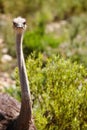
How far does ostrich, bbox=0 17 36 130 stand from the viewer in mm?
4659

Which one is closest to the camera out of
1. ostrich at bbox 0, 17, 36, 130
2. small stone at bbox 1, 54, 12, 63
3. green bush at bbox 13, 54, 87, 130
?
ostrich at bbox 0, 17, 36, 130

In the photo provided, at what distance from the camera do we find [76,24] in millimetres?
12289

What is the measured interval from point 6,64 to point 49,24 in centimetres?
502

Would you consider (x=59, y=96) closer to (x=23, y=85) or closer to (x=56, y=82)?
(x=56, y=82)

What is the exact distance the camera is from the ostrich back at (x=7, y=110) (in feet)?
15.9

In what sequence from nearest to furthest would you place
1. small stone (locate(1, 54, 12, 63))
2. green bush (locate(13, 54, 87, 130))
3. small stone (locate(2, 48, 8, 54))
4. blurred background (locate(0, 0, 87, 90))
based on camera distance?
green bush (locate(13, 54, 87, 130)) < blurred background (locate(0, 0, 87, 90)) < small stone (locate(1, 54, 12, 63)) < small stone (locate(2, 48, 8, 54))

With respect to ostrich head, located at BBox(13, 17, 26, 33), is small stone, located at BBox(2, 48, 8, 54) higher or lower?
lower

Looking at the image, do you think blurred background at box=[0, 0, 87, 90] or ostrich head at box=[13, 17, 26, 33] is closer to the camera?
ostrich head at box=[13, 17, 26, 33]

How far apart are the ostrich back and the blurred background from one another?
1805mm

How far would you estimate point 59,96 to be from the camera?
5371 millimetres

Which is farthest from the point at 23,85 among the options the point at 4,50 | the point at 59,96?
the point at 4,50

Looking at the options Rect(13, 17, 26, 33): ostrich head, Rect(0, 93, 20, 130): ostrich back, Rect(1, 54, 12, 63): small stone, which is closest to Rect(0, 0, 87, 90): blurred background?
Rect(1, 54, 12, 63): small stone

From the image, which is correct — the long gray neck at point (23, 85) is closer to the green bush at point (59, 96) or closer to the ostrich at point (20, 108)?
the ostrich at point (20, 108)

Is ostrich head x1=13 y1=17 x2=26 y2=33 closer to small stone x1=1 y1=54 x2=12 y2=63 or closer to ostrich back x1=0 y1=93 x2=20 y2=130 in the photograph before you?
ostrich back x1=0 y1=93 x2=20 y2=130
